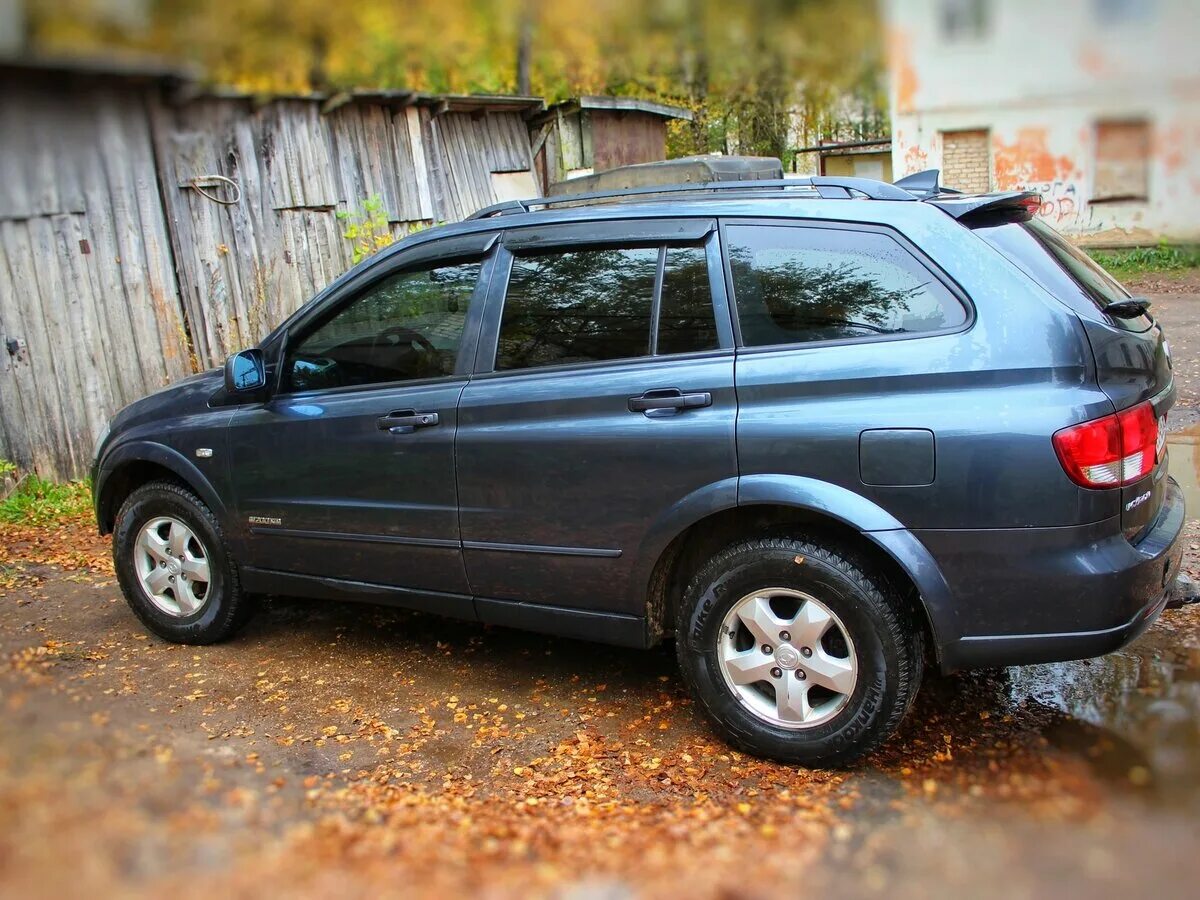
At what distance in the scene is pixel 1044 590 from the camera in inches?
118

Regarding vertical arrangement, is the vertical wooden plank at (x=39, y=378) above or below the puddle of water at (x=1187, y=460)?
above

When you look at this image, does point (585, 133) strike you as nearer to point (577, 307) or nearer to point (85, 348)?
point (85, 348)

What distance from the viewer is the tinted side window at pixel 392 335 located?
13.4 ft

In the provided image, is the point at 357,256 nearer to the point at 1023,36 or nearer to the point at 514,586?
the point at 514,586

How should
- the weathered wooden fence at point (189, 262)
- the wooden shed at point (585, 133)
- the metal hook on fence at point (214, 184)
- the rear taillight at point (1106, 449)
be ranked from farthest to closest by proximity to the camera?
the wooden shed at point (585, 133) < the metal hook on fence at point (214, 184) < the weathered wooden fence at point (189, 262) < the rear taillight at point (1106, 449)

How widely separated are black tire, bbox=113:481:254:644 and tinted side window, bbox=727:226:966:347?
9.19ft

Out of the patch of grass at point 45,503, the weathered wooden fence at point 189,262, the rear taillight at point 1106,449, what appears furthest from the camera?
the weathered wooden fence at point 189,262

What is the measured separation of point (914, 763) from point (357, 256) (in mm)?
7768

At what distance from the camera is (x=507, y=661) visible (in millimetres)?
4605

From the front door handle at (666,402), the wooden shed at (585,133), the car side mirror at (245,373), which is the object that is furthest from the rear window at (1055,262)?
the wooden shed at (585,133)

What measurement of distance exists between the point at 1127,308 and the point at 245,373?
3543mm

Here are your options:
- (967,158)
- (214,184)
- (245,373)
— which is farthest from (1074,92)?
(214,184)

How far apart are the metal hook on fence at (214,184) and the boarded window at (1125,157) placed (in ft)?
25.9

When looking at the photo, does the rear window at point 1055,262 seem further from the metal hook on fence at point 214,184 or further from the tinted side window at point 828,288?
the metal hook on fence at point 214,184
